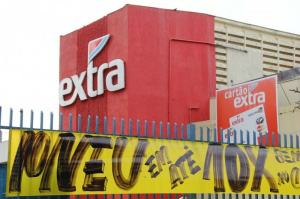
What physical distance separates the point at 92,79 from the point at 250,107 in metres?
6.78

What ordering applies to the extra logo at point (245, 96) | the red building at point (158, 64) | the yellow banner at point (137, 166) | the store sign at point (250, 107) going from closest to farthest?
the yellow banner at point (137, 166)
the store sign at point (250, 107)
the extra logo at point (245, 96)
the red building at point (158, 64)

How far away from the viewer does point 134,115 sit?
21.2 meters

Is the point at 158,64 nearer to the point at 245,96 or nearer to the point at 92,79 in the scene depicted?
the point at 92,79

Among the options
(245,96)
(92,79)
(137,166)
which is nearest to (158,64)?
(92,79)

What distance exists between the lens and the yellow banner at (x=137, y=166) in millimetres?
8312

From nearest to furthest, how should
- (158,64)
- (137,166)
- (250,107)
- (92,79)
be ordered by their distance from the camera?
(137,166)
(250,107)
(158,64)
(92,79)

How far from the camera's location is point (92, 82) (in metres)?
23.2

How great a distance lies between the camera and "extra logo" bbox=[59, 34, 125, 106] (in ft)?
71.2

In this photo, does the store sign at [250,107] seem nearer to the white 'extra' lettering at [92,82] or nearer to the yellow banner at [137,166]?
the white 'extra' lettering at [92,82]

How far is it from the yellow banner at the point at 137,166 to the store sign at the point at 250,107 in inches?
291

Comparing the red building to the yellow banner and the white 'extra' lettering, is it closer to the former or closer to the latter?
the white 'extra' lettering

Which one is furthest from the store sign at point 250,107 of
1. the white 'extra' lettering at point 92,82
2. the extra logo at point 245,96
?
the white 'extra' lettering at point 92,82

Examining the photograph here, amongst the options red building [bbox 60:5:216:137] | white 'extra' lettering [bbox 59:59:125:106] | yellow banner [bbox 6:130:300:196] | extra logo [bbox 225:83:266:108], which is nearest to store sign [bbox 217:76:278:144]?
extra logo [bbox 225:83:266:108]

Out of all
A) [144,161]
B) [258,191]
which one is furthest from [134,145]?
[258,191]
